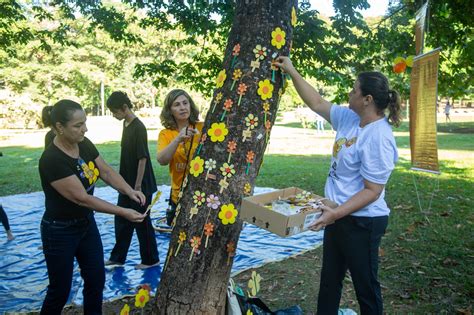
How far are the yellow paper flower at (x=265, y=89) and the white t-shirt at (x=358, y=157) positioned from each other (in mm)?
483

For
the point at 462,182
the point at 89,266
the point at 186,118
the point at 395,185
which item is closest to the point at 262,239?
the point at 186,118

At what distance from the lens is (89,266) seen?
290cm

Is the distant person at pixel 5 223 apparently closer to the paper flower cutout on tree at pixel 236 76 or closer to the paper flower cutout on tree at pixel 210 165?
the paper flower cutout on tree at pixel 210 165

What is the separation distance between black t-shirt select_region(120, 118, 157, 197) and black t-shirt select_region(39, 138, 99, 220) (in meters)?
1.22

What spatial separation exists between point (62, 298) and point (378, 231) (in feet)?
7.22

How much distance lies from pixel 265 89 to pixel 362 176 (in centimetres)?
81

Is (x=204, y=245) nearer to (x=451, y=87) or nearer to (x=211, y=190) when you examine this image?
(x=211, y=190)

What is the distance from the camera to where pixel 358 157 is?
235 centimetres

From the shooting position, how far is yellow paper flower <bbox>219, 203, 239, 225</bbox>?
2.45 metres

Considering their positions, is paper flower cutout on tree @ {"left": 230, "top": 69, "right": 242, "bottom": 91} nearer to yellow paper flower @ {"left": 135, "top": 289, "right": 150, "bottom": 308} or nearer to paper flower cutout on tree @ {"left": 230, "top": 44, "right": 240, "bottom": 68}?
paper flower cutout on tree @ {"left": 230, "top": 44, "right": 240, "bottom": 68}

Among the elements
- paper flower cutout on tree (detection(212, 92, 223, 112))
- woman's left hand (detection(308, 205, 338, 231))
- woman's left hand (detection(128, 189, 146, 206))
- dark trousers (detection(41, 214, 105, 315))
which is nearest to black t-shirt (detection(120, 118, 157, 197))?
woman's left hand (detection(128, 189, 146, 206))

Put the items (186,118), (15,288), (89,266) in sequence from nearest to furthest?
(89,266), (186,118), (15,288)

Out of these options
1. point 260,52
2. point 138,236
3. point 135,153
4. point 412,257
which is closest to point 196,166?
point 260,52

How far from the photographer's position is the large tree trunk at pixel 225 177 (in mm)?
2459
